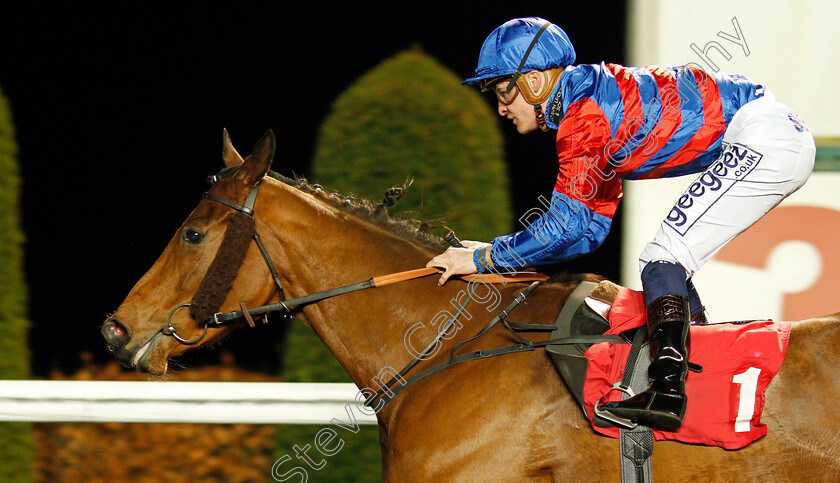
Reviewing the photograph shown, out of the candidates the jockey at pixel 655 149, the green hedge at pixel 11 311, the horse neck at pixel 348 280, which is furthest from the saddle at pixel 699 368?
the green hedge at pixel 11 311

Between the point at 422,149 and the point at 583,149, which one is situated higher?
the point at 583,149

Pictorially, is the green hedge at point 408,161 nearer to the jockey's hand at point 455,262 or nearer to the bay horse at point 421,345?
the bay horse at point 421,345

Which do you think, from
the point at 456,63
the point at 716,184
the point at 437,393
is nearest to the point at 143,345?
the point at 437,393

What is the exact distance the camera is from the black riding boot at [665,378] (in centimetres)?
213

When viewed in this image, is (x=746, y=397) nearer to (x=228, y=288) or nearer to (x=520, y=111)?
(x=520, y=111)

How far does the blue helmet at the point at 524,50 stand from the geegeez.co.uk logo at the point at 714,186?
2.12ft

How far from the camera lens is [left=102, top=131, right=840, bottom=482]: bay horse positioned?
2.19 metres

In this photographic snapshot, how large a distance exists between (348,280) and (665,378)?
119 centimetres

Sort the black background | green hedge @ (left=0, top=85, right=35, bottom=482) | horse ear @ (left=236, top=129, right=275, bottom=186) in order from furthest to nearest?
the black background → green hedge @ (left=0, top=85, right=35, bottom=482) → horse ear @ (left=236, top=129, right=275, bottom=186)

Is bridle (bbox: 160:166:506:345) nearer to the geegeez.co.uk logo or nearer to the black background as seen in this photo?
the geegeez.co.uk logo

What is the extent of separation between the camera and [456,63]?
5652mm

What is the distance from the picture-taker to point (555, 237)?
2430 millimetres

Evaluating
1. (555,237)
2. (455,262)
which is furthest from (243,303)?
(555,237)

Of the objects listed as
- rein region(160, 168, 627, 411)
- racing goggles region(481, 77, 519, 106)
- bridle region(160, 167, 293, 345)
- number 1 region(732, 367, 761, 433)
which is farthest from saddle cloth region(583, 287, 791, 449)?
bridle region(160, 167, 293, 345)
